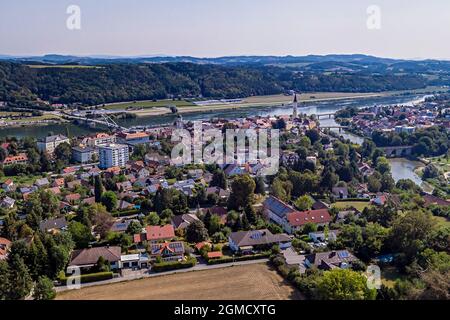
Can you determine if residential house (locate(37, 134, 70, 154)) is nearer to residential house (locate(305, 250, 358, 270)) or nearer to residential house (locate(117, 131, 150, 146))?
residential house (locate(117, 131, 150, 146))

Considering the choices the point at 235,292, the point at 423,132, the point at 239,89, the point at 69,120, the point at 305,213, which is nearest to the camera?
the point at 235,292

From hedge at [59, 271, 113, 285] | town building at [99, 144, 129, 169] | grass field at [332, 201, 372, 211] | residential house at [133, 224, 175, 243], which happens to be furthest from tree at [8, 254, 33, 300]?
town building at [99, 144, 129, 169]

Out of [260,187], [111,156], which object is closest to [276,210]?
[260,187]

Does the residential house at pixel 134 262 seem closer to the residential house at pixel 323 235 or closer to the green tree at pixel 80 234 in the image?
the green tree at pixel 80 234

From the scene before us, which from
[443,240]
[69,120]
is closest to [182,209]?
[443,240]

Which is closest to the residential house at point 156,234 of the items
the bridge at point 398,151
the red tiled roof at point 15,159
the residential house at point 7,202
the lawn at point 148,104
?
the residential house at point 7,202

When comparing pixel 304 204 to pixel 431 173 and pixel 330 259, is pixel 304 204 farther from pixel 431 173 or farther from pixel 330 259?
pixel 431 173
